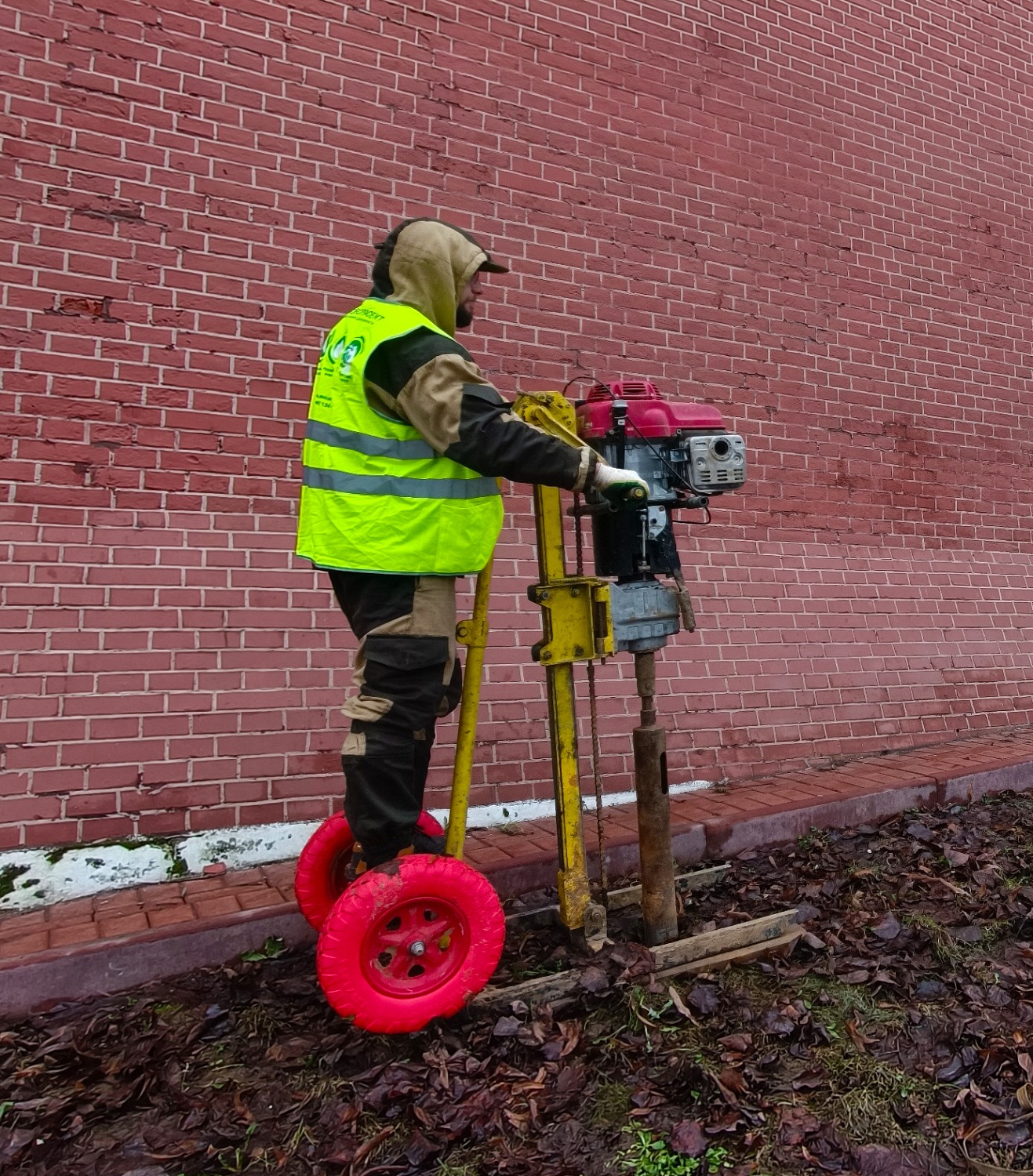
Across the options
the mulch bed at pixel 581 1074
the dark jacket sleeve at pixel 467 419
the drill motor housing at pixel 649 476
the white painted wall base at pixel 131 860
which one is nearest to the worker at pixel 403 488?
the dark jacket sleeve at pixel 467 419

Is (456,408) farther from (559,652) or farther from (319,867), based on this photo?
(319,867)

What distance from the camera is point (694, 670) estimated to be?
15.4 feet

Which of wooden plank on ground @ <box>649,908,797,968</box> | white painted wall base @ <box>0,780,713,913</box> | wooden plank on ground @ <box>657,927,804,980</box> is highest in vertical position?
white painted wall base @ <box>0,780,713,913</box>

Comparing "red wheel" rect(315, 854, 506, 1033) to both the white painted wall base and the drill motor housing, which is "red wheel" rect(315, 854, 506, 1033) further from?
the white painted wall base

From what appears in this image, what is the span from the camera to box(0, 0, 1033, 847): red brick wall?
11.4 feet

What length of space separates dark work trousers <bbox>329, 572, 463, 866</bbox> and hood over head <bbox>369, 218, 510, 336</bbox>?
82 cm

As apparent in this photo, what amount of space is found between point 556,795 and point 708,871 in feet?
3.29

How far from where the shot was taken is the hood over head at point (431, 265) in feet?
8.01

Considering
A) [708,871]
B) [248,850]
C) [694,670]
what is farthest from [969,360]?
[248,850]

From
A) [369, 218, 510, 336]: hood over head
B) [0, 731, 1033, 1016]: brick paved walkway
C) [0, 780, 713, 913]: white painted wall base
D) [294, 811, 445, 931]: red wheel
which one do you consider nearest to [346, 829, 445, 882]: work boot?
[294, 811, 445, 931]: red wheel

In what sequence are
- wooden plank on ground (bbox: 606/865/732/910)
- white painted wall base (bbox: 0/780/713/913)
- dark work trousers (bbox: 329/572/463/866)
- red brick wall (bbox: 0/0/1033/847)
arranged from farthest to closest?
red brick wall (bbox: 0/0/1033/847)
white painted wall base (bbox: 0/780/713/913)
wooden plank on ground (bbox: 606/865/732/910)
dark work trousers (bbox: 329/572/463/866)

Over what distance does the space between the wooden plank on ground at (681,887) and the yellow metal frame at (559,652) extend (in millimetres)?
297

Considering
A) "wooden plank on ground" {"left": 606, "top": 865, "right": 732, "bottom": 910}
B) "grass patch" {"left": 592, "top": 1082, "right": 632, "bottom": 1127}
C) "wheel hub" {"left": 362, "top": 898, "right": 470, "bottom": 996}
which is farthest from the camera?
"wooden plank on ground" {"left": 606, "top": 865, "right": 732, "bottom": 910}

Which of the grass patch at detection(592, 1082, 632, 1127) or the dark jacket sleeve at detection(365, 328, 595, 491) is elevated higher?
the dark jacket sleeve at detection(365, 328, 595, 491)
